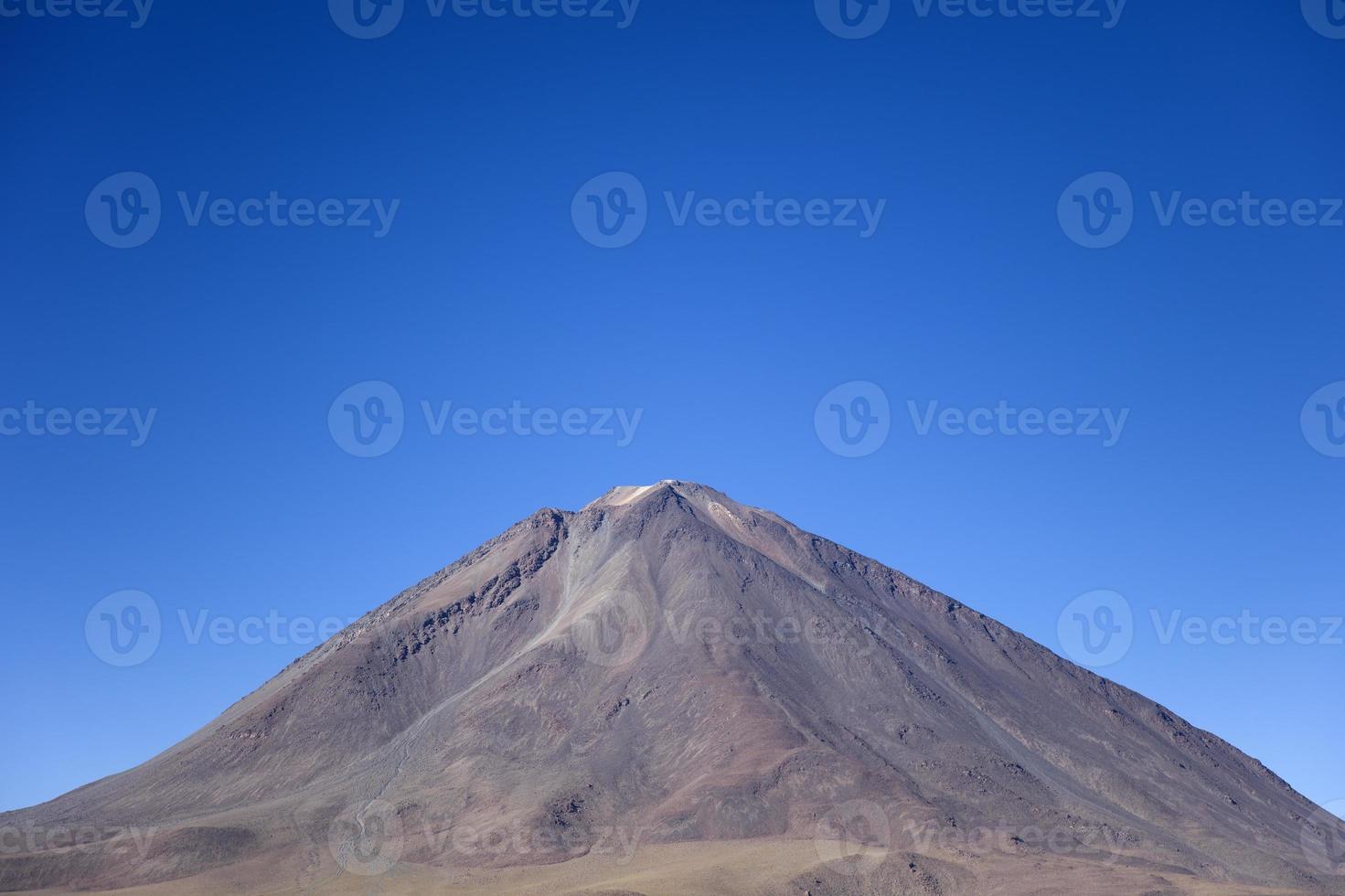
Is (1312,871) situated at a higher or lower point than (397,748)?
lower

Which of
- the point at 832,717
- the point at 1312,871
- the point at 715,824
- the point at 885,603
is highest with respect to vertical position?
the point at 885,603

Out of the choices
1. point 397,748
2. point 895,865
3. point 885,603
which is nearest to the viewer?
point 895,865

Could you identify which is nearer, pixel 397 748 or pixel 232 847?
pixel 232 847

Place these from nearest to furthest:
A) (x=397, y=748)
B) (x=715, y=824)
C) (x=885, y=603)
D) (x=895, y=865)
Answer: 1. (x=895, y=865)
2. (x=715, y=824)
3. (x=397, y=748)
4. (x=885, y=603)

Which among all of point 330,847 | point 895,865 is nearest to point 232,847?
point 330,847

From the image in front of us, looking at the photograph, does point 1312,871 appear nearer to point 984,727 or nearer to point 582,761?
point 984,727

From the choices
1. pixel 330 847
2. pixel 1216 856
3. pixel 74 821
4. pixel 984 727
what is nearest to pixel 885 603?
pixel 984 727
